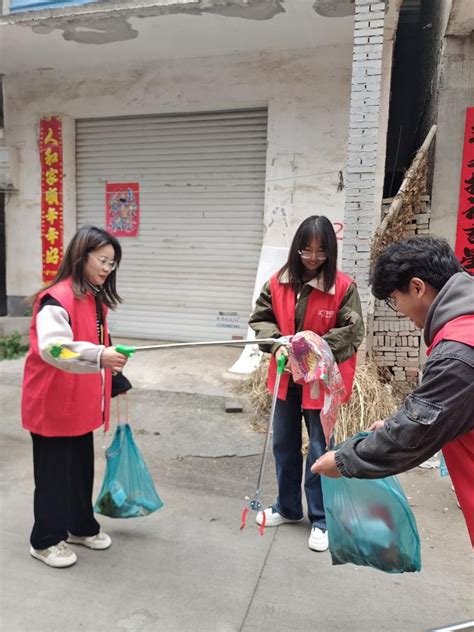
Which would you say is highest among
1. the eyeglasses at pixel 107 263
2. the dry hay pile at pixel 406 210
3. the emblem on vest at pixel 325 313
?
the dry hay pile at pixel 406 210

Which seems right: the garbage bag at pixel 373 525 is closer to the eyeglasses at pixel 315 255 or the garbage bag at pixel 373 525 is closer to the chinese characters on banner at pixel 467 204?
the eyeglasses at pixel 315 255

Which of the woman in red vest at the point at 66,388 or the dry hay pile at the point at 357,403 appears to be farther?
the dry hay pile at the point at 357,403

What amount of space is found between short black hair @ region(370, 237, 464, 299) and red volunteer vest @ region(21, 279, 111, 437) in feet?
4.59

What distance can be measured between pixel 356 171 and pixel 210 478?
2825 mm

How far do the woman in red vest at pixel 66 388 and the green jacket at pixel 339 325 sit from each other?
0.83m

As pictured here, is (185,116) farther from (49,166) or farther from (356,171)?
(356,171)

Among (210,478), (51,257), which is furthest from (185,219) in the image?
(210,478)

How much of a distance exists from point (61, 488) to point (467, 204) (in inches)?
190

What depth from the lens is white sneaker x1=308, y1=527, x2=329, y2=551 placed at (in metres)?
2.65

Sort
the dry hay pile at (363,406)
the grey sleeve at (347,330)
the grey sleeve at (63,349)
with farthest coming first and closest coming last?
the dry hay pile at (363,406) → the grey sleeve at (347,330) → the grey sleeve at (63,349)

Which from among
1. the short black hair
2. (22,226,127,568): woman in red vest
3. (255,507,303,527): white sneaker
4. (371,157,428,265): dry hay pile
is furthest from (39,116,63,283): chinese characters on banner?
the short black hair

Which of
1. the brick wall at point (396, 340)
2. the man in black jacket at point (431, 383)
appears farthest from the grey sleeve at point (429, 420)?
the brick wall at point (396, 340)

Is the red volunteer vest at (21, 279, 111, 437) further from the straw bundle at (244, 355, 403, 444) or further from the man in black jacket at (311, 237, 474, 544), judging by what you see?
the straw bundle at (244, 355, 403, 444)

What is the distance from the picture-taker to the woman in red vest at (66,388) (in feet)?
7.48
